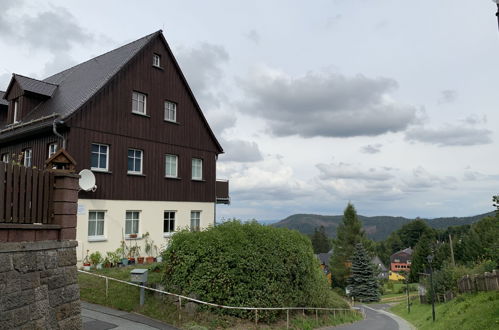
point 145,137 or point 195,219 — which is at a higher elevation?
point 145,137

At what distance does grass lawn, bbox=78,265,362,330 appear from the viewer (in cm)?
1122

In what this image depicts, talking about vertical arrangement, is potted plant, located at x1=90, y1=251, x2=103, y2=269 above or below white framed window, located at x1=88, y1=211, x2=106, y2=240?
below

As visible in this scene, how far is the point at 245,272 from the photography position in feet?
39.0

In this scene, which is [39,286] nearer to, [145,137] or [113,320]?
[113,320]

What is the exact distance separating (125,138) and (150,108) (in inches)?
93.8

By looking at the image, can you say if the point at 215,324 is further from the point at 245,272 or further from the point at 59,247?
the point at 59,247

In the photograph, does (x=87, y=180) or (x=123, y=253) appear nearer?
→ (x=87, y=180)

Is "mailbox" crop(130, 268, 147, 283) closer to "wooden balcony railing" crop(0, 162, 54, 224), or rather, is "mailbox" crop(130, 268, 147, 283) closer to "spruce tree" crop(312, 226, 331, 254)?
"wooden balcony railing" crop(0, 162, 54, 224)

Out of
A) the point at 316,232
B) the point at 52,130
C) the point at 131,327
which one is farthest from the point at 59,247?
the point at 316,232

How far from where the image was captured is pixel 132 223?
19438 mm

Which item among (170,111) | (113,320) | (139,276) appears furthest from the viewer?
(170,111)

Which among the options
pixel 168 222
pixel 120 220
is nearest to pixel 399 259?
pixel 168 222

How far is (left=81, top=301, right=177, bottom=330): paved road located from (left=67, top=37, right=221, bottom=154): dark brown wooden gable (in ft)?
28.3

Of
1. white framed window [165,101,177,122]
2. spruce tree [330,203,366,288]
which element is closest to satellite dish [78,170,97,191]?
white framed window [165,101,177,122]
